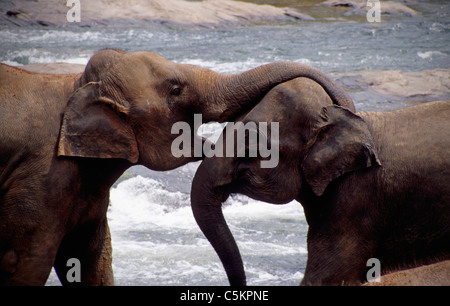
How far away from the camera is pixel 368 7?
70.6 feet

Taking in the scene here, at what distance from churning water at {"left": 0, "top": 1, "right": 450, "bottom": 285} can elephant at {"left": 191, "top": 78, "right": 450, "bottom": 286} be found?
2337 mm

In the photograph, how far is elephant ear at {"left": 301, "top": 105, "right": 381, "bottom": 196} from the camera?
14.3 feet

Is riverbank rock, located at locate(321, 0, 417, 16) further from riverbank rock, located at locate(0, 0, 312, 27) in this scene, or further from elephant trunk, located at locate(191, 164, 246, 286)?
elephant trunk, located at locate(191, 164, 246, 286)

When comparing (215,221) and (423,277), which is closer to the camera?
(423,277)

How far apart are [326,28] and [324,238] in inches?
573

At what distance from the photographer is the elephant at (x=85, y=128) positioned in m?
4.33
